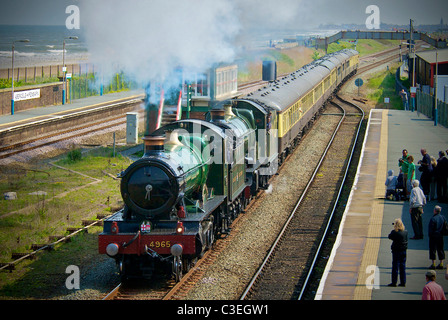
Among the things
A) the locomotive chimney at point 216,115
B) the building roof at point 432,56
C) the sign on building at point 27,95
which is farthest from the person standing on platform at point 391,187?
the sign on building at point 27,95

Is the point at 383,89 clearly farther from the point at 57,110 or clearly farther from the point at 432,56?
the point at 57,110

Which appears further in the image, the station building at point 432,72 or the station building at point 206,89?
the station building at point 432,72

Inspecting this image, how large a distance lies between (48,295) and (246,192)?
7.84 metres

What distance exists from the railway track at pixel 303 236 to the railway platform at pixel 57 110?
15797 mm

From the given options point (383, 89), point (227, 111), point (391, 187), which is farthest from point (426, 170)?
point (383, 89)

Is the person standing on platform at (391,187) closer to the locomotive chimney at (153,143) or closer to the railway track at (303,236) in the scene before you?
the railway track at (303,236)

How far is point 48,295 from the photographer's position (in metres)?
12.3

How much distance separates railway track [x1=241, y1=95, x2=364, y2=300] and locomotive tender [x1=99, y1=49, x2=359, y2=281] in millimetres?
1539

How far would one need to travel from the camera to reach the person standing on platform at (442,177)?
17.8 metres

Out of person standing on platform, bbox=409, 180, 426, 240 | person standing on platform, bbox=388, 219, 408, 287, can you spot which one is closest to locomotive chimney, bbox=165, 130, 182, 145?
person standing on platform, bbox=388, 219, 408, 287

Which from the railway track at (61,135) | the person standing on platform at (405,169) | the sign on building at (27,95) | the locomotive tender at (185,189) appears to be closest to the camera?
the locomotive tender at (185,189)

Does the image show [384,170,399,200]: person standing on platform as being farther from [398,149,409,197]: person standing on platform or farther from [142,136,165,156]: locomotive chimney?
[142,136,165,156]: locomotive chimney

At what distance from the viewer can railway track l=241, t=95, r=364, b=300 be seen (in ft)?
42.0
